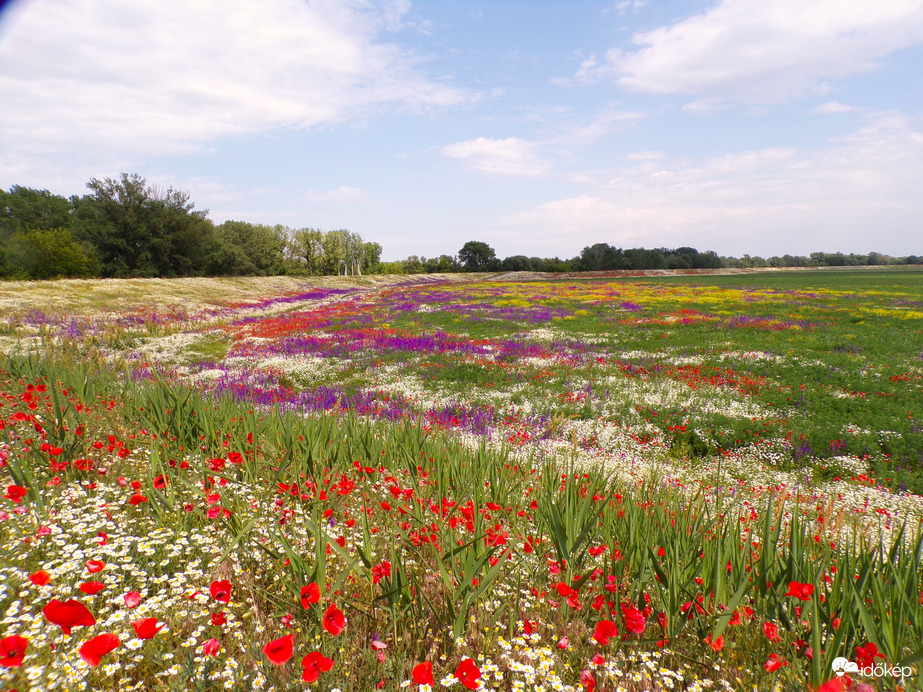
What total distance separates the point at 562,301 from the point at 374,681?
140ft

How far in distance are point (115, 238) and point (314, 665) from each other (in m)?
74.8

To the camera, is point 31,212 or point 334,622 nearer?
point 334,622

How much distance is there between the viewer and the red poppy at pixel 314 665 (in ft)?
6.07

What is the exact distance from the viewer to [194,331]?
26.1m

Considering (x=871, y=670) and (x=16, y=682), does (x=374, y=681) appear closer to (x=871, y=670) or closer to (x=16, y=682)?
(x=16, y=682)

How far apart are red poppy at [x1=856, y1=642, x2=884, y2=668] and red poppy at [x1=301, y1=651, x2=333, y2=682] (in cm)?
287

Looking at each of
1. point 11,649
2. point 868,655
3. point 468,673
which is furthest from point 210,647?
point 868,655

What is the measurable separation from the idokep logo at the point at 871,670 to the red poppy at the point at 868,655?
0.07ft

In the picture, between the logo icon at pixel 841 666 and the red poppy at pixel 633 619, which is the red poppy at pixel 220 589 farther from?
the logo icon at pixel 841 666

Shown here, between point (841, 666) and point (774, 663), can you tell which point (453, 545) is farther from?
point (841, 666)

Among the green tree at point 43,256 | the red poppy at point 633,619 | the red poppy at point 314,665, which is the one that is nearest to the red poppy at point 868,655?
the red poppy at point 633,619

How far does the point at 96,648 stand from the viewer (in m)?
1.75

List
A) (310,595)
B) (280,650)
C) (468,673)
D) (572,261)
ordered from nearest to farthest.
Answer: (280,650), (468,673), (310,595), (572,261)

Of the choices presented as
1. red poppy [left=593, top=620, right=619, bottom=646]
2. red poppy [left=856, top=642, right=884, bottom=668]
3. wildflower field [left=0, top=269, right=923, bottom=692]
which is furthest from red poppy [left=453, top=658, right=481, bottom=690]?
red poppy [left=856, top=642, right=884, bottom=668]
